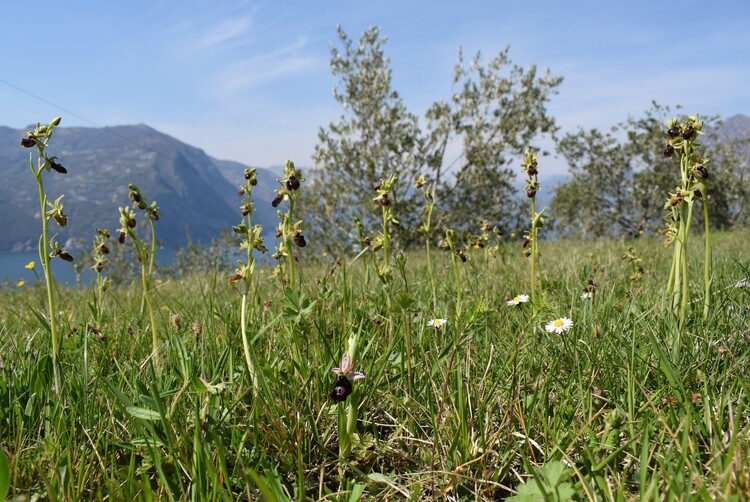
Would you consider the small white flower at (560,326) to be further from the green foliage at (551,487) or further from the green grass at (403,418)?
the green foliage at (551,487)

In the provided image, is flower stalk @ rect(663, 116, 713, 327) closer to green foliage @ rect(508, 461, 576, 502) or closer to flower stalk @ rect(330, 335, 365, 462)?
green foliage @ rect(508, 461, 576, 502)

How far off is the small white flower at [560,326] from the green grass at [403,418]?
0.13 ft

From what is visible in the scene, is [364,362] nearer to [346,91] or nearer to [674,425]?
[674,425]

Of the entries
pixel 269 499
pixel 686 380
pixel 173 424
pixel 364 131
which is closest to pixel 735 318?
pixel 686 380

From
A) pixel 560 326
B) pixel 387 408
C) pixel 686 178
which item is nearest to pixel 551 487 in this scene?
pixel 387 408

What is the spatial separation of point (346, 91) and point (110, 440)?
15950 mm

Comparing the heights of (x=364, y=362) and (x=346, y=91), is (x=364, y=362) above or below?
below

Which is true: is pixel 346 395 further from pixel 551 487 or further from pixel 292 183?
pixel 292 183

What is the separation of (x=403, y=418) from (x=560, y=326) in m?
0.89

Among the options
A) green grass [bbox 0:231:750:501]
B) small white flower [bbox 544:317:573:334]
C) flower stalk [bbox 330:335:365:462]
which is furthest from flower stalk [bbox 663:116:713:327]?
flower stalk [bbox 330:335:365:462]

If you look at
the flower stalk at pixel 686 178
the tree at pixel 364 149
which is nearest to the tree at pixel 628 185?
the tree at pixel 364 149

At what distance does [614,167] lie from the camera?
24.9 m

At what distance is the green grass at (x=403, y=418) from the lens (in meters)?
1.47

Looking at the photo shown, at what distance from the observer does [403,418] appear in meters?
1.94
